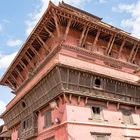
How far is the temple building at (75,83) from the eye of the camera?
16.1 m

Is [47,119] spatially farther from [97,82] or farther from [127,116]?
[127,116]

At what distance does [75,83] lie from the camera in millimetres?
16609

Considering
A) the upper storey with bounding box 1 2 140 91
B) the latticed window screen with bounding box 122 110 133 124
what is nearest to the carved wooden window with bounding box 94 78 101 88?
the latticed window screen with bounding box 122 110 133 124

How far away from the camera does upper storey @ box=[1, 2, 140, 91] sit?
19281mm

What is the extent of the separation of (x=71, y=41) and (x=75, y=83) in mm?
5161

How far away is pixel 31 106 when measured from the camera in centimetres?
2006

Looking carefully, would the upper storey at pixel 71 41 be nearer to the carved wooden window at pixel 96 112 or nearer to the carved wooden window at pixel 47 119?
the carved wooden window at pixel 47 119

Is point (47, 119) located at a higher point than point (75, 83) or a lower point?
lower

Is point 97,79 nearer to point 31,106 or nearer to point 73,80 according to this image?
point 73,80

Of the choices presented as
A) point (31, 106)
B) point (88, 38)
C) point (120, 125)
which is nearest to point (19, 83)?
point (31, 106)

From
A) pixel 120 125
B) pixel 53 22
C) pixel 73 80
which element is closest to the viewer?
pixel 73 80

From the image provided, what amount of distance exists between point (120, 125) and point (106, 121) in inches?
49.8

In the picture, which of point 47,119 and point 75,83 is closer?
point 75,83

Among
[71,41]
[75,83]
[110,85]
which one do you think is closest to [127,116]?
[110,85]
